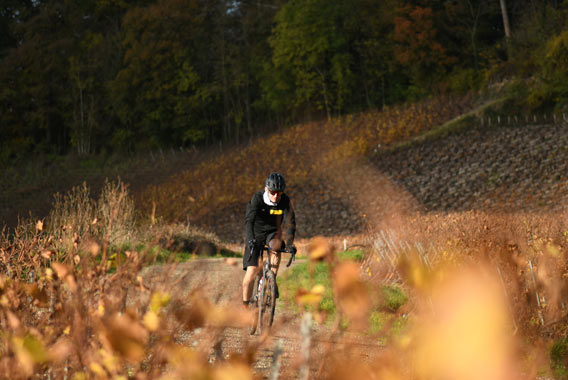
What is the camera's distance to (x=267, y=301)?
7902 mm


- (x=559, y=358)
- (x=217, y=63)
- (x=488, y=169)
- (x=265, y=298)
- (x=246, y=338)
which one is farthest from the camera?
(x=217, y=63)

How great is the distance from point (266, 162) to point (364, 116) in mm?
7773

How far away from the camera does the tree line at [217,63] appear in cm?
4209

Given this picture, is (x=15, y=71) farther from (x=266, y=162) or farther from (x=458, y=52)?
(x=458, y=52)

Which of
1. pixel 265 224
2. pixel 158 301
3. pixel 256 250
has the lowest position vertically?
pixel 256 250

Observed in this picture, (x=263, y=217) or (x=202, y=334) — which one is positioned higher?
(x=202, y=334)

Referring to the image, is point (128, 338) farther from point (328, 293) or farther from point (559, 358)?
point (328, 293)

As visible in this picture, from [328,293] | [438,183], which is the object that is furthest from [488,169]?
[328,293]

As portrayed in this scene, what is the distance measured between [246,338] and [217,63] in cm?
4607

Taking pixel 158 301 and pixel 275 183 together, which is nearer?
pixel 158 301

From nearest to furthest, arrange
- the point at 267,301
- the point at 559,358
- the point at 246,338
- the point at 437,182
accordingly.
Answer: the point at 246,338, the point at 559,358, the point at 267,301, the point at 437,182

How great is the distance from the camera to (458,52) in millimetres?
42094

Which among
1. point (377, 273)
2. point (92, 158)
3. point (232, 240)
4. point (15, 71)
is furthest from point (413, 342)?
point (15, 71)

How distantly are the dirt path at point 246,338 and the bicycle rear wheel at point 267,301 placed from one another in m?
0.24
